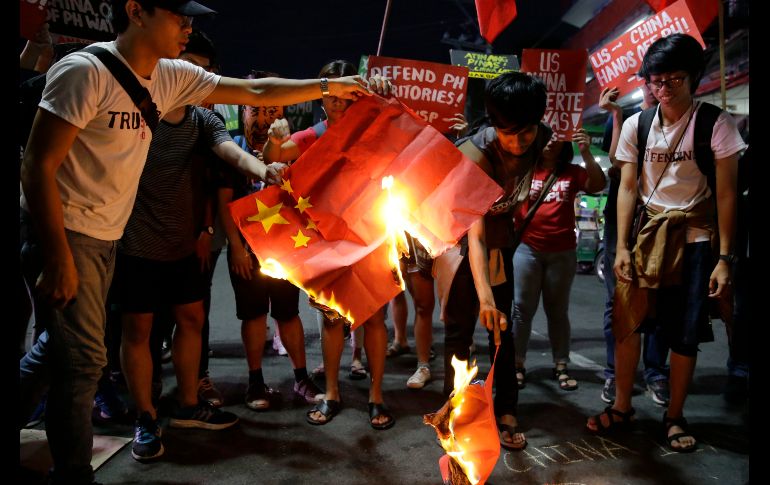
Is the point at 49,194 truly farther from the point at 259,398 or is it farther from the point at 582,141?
the point at 582,141

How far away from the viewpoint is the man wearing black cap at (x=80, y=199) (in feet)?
6.68

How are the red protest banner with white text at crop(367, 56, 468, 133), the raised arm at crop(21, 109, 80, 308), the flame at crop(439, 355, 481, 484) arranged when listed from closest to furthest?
1. the raised arm at crop(21, 109, 80, 308)
2. the flame at crop(439, 355, 481, 484)
3. the red protest banner with white text at crop(367, 56, 468, 133)

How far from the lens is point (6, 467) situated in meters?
2.10

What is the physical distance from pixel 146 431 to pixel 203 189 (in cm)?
148

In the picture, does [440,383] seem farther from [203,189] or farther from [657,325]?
[203,189]

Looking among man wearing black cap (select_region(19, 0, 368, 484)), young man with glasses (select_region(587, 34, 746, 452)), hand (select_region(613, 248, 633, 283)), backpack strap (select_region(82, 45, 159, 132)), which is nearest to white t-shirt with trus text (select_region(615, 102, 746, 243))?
young man with glasses (select_region(587, 34, 746, 452))

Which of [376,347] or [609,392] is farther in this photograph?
[609,392]

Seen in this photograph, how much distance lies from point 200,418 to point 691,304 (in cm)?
311

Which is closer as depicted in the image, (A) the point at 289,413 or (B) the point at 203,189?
(B) the point at 203,189

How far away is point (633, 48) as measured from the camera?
15.2 ft

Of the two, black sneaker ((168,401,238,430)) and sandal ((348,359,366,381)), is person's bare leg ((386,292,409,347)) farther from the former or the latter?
black sneaker ((168,401,238,430))

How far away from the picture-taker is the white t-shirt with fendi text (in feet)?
6.75

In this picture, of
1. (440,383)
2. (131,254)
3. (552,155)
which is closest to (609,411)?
(440,383)

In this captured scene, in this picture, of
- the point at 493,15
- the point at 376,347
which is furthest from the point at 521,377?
the point at 493,15
